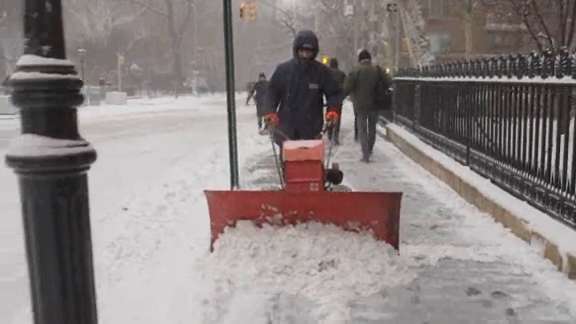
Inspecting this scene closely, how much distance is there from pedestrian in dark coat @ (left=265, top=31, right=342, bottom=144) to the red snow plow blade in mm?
1419

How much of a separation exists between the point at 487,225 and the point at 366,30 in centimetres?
4189

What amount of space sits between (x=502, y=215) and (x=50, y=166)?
209 inches

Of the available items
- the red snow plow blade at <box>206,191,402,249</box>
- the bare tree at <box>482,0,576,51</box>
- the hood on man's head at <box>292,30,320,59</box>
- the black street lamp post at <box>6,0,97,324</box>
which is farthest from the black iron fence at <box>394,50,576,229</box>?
the bare tree at <box>482,0,576,51</box>

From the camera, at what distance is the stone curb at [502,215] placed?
16.8 feet

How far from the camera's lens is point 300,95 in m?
6.77

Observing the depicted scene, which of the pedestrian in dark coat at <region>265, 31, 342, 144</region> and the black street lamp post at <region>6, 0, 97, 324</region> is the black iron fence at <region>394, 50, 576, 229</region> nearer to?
the pedestrian in dark coat at <region>265, 31, 342, 144</region>

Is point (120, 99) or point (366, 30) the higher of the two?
point (366, 30)

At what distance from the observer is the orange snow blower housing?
531 centimetres

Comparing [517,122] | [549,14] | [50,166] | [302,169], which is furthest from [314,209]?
[549,14]

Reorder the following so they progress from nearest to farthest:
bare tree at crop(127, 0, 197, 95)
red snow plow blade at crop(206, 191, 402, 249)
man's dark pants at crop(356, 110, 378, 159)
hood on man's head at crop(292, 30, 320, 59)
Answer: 1. red snow plow blade at crop(206, 191, 402, 249)
2. hood on man's head at crop(292, 30, 320, 59)
3. man's dark pants at crop(356, 110, 378, 159)
4. bare tree at crop(127, 0, 197, 95)

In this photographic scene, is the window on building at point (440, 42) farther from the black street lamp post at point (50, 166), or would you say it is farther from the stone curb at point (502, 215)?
the black street lamp post at point (50, 166)

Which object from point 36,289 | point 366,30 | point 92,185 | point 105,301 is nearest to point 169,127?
point 92,185

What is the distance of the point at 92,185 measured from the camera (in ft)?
35.6

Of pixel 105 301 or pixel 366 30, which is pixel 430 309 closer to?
pixel 105 301
